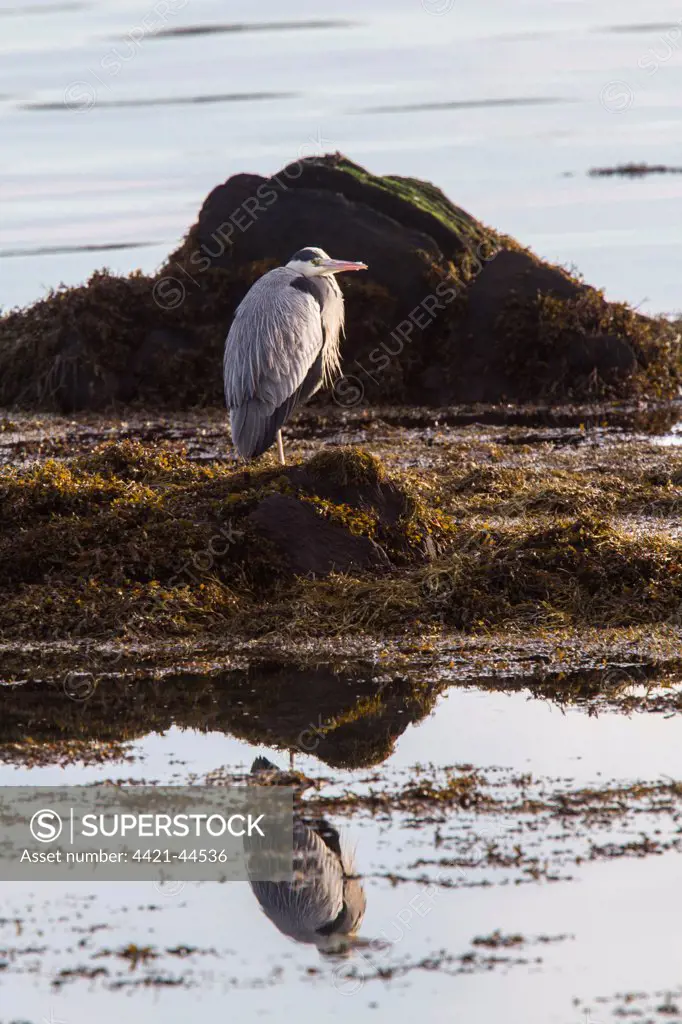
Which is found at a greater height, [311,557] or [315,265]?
[315,265]

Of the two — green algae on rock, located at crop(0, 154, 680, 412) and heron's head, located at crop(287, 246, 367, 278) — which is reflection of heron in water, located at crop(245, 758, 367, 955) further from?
green algae on rock, located at crop(0, 154, 680, 412)

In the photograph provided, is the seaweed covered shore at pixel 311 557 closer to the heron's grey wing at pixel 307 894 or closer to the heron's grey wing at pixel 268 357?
the heron's grey wing at pixel 268 357

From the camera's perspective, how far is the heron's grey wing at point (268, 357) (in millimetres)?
9836

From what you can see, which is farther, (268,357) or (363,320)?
(363,320)

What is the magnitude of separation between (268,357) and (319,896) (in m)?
5.23

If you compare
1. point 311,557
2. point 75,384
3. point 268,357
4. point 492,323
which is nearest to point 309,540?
point 311,557

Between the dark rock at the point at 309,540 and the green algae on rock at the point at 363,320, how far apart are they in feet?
19.9

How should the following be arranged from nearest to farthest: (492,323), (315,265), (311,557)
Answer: (311,557) → (315,265) → (492,323)

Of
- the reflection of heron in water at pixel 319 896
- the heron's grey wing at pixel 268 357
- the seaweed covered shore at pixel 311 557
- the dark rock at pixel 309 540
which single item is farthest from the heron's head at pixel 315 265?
the reflection of heron in water at pixel 319 896

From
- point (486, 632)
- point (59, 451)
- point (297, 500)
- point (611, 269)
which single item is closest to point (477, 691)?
point (486, 632)

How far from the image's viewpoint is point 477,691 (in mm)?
7098

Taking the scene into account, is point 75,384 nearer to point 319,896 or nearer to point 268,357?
point 268,357

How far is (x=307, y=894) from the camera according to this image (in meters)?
5.31

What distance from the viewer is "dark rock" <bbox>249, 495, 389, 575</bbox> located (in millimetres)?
8578
